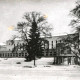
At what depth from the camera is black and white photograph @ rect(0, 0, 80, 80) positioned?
8203mm

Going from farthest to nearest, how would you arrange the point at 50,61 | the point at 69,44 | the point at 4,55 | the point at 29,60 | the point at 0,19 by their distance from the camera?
the point at 4,55, the point at 50,61, the point at 29,60, the point at 69,44, the point at 0,19

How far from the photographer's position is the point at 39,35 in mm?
15898

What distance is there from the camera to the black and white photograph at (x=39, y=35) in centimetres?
820

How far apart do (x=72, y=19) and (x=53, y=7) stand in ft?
8.63

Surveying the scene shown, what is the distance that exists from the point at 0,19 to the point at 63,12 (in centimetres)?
225

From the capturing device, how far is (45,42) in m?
16.2

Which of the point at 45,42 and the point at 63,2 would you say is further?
the point at 45,42

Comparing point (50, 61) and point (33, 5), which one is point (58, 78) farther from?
point (50, 61)

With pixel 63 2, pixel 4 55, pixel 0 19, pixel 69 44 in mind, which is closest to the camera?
pixel 63 2

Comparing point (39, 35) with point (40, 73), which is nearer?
point (40, 73)

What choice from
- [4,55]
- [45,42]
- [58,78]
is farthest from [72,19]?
[4,55]

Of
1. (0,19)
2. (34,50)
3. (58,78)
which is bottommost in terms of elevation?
(58,78)

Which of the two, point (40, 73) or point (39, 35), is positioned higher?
point (39, 35)

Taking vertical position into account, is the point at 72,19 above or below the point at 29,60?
above
